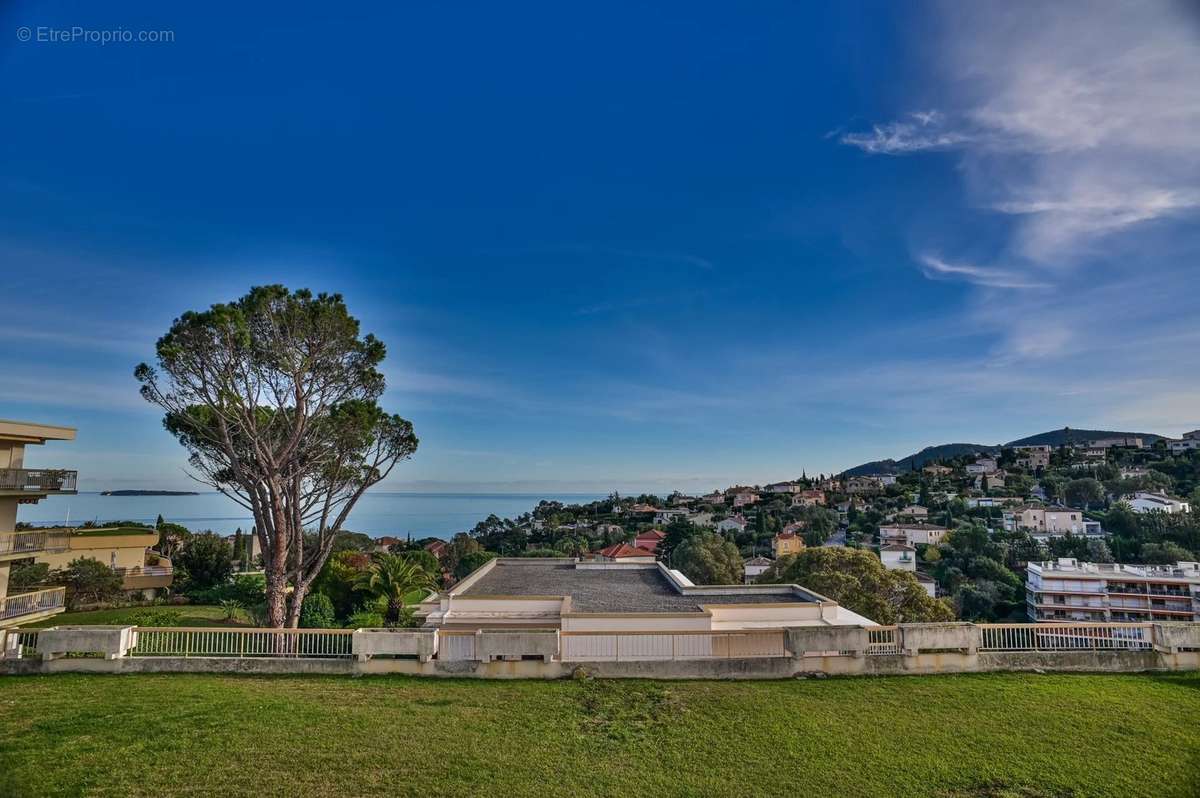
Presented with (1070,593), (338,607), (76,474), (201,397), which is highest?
(201,397)

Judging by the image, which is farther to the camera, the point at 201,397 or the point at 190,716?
the point at 201,397

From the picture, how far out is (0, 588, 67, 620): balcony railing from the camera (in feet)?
52.1

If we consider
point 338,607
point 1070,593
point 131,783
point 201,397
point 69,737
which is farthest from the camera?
point 1070,593

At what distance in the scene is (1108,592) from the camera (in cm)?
4816

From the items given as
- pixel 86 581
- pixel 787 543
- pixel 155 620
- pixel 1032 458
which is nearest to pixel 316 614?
pixel 155 620

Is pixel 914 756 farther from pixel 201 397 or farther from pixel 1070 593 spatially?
pixel 1070 593

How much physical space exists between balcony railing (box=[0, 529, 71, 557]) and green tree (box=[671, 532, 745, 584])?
108 ft

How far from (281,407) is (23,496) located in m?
9.41

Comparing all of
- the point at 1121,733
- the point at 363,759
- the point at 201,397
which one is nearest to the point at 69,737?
the point at 363,759

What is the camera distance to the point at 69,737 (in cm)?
693

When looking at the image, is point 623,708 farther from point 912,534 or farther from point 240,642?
point 912,534

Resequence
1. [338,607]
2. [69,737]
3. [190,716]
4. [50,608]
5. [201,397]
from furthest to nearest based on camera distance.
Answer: [338,607] → [50,608] → [201,397] → [190,716] → [69,737]

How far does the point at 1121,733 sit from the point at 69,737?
12.3 meters

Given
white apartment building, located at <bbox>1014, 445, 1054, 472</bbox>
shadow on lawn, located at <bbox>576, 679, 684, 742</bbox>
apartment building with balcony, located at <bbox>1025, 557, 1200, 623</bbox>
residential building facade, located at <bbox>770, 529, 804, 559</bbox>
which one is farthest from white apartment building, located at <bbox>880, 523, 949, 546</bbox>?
shadow on lawn, located at <bbox>576, 679, 684, 742</bbox>
